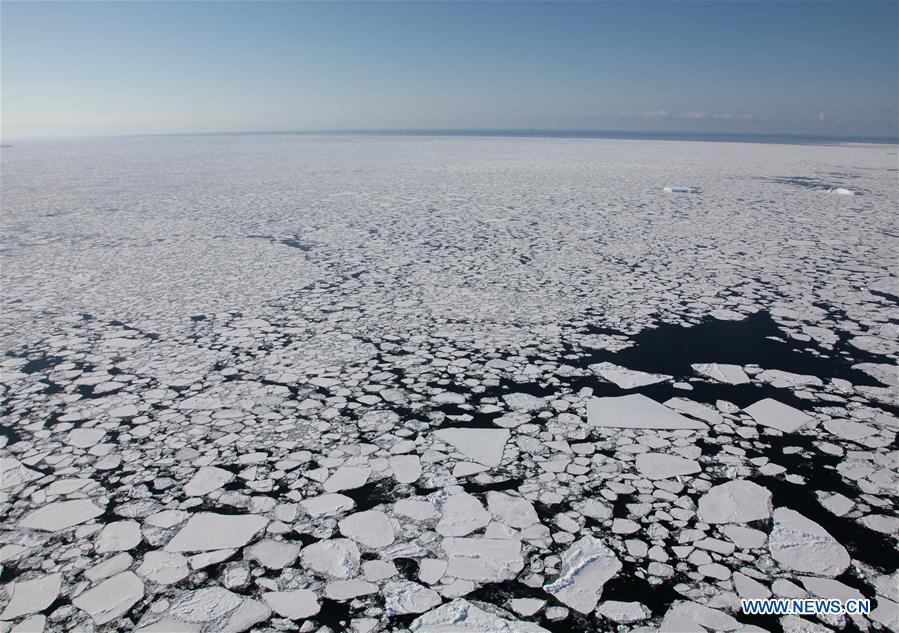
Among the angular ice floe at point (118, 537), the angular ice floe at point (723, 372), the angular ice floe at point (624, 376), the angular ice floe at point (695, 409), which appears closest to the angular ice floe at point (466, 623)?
the angular ice floe at point (118, 537)

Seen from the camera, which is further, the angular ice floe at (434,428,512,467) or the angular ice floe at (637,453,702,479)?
the angular ice floe at (434,428,512,467)

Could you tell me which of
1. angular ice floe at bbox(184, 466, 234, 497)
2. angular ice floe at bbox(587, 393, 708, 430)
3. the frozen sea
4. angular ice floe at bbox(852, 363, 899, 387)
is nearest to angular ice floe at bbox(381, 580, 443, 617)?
the frozen sea

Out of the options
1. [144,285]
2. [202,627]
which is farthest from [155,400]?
[144,285]

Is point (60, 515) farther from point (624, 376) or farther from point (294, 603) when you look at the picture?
point (624, 376)

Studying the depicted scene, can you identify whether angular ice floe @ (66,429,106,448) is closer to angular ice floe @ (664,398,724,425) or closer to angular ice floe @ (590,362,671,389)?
angular ice floe @ (590,362,671,389)

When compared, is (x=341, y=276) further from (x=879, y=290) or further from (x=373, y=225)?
(x=879, y=290)

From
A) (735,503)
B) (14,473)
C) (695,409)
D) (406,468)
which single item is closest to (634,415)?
(695,409)
